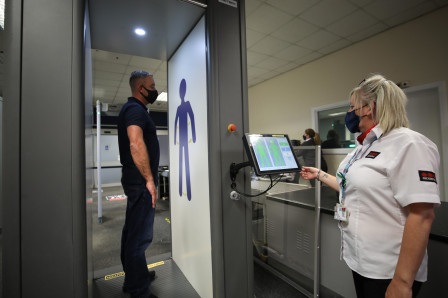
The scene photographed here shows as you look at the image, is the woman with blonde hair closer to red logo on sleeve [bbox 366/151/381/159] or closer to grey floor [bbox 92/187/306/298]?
red logo on sleeve [bbox 366/151/381/159]

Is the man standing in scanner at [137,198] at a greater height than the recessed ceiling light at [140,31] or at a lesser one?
lesser

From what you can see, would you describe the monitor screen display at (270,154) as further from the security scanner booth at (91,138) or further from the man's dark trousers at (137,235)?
the man's dark trousers at (137,235)

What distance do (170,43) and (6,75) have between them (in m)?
1.21

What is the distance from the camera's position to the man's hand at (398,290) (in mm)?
789

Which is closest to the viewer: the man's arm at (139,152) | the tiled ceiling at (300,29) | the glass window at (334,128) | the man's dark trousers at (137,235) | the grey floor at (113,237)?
the man's arm at (139,152)

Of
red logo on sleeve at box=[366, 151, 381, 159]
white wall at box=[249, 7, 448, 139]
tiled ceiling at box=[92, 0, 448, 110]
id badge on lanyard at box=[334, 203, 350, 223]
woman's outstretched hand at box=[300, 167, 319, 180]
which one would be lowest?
id badge on lanyard at box=[334, 203, 350, 223]

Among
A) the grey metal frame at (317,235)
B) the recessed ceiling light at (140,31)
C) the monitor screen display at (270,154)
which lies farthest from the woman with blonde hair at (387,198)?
the recessed ceiling light at (140,31)

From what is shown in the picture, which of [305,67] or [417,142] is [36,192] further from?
[305,67]

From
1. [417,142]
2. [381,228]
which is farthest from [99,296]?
[417,142]

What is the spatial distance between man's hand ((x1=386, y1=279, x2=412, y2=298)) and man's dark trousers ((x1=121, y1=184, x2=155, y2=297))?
135 centimetres

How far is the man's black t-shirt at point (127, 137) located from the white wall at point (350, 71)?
153 inches

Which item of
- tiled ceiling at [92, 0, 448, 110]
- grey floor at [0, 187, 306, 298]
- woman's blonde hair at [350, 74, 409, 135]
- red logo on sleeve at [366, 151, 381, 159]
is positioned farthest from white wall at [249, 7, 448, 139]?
grey floor at [0, 187, 306, 298]

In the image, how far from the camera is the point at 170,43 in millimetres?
1776

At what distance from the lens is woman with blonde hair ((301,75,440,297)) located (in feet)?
2.60
